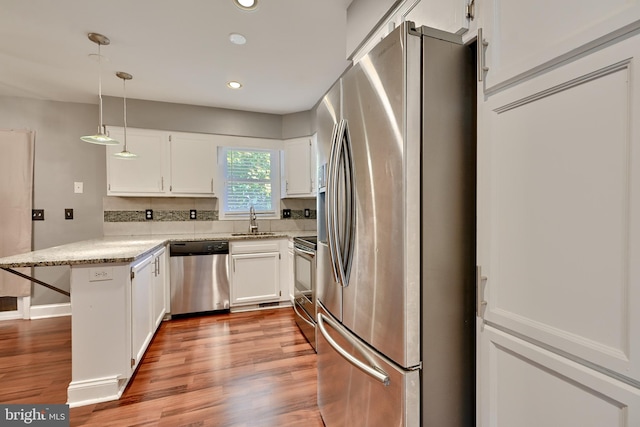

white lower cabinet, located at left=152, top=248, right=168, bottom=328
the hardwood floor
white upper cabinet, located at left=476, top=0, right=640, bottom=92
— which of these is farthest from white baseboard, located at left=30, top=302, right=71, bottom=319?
white upper cabinet, located at left=476, top=0, right=640, bottom=92

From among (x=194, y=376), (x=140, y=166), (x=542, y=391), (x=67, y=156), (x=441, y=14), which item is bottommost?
(x=194, y=376)

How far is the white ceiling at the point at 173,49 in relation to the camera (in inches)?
72.2

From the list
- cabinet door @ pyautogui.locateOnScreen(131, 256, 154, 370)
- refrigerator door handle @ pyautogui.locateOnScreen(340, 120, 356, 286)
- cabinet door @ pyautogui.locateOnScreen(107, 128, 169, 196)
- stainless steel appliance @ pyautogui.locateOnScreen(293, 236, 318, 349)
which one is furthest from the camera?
cabinet door @ pyautogui.locateOnScreen(107, 128, 169, 196)

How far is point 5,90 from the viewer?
3.05 meters

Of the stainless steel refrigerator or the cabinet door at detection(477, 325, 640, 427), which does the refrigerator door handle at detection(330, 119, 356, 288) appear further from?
the cabinet door at detection(477, 325, 640, 427)

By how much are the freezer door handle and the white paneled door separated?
33 cm

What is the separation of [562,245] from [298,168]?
323cm

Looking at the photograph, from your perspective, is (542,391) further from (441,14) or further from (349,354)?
(441,14)

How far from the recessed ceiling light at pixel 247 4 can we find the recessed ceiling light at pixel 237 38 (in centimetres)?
32

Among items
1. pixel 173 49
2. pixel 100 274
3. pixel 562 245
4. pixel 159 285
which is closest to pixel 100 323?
pixel 100 274

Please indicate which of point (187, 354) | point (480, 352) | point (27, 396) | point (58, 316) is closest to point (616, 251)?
point (480, 352)

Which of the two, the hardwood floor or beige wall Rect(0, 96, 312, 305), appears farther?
beige wall Rect(0, 96, 312, 305)

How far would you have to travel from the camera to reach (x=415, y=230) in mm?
954

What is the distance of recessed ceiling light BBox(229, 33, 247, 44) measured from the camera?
2107 mm
